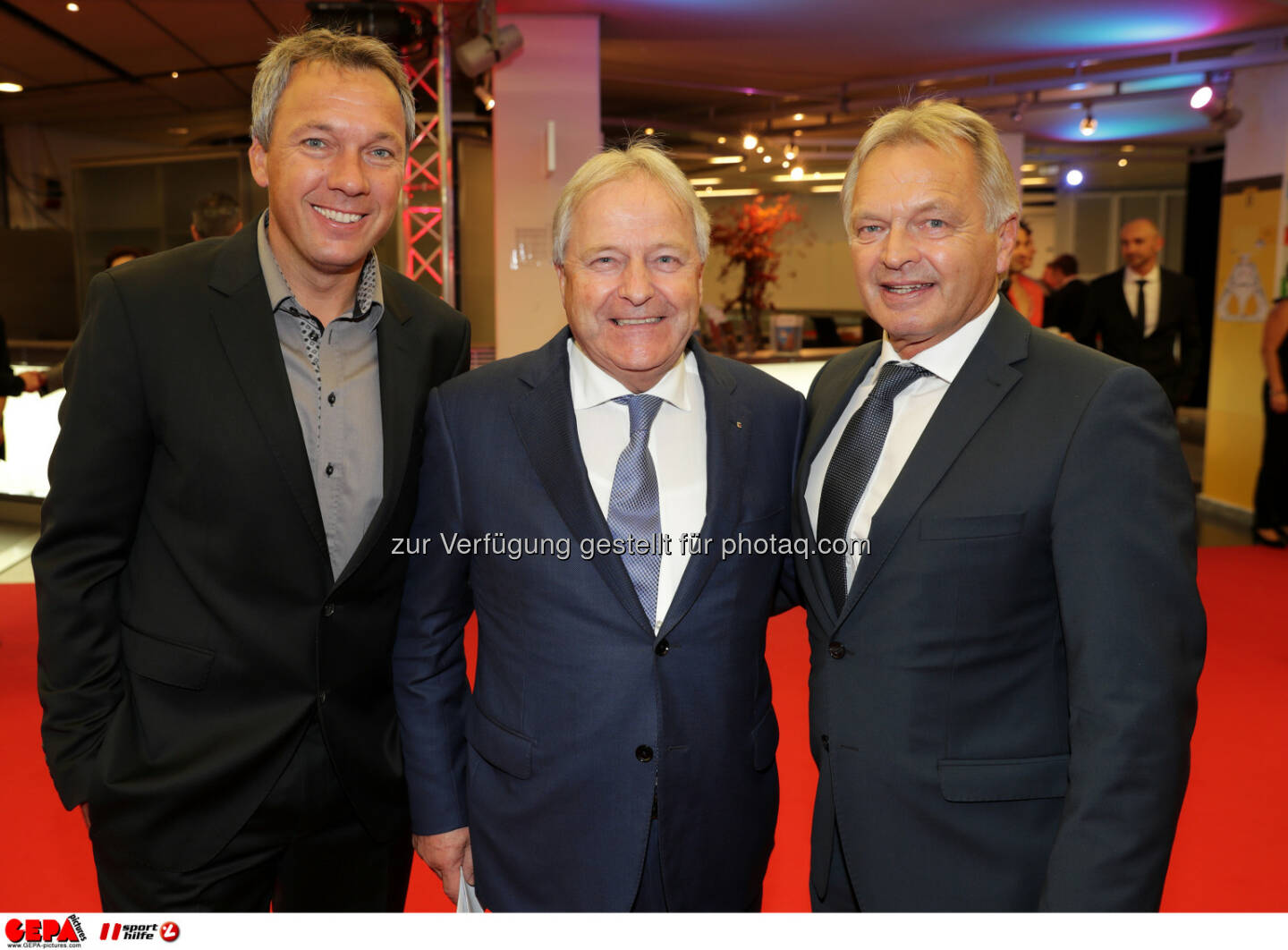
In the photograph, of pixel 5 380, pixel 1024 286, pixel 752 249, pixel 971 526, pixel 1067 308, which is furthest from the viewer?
pixel 752 249

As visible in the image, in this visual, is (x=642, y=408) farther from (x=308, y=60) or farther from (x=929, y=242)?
(x=308, y=60)

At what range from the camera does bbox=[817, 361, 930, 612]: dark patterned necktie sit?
5.62ft

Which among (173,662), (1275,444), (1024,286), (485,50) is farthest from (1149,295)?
(173,662)

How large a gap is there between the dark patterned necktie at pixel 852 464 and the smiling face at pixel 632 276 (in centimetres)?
34

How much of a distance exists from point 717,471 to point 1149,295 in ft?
20.5

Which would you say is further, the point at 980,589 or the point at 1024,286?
the point at 1024,286

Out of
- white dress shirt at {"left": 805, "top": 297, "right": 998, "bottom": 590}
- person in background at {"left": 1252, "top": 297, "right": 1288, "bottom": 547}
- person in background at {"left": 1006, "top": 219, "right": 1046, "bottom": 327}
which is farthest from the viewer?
person in background at {"left": 1252, "top": 297, "right": 1288, "bottom": 547}

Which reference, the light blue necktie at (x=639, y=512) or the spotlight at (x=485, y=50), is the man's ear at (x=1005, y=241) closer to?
the light blue necktie at (x=639, y=512)

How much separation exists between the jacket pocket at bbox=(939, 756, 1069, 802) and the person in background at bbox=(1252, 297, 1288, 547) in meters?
6.42

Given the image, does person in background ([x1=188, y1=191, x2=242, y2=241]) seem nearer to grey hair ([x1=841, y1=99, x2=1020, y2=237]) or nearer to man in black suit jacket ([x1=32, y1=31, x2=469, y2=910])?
man in black suit jacket ([x1=32, y1=31, x2=469, y2=910])

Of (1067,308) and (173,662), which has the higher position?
(1067,308)

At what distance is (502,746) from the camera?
5.92 ft
